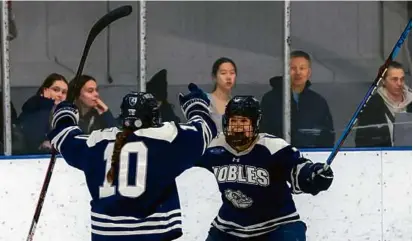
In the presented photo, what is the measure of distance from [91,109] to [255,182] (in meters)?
1.26

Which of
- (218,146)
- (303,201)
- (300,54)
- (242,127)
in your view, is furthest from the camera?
(300,54)

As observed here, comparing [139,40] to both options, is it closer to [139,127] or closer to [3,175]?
[3,175]

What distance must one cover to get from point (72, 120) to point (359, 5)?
1808 mm

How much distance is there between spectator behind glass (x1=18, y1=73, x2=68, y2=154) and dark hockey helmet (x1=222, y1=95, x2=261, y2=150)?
122 centimetres

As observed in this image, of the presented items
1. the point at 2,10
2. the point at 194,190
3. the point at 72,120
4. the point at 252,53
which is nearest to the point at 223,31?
the point at 252,53

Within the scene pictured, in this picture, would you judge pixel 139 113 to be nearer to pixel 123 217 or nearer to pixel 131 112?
pixel 131 112

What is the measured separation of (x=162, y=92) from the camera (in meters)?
3.88

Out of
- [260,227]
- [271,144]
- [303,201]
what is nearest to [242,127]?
[271,144]

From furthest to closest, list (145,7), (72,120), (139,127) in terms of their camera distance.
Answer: (145,7) → (72,120) → (139,127)

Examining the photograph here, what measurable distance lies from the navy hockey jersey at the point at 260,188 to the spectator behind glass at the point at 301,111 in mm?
982

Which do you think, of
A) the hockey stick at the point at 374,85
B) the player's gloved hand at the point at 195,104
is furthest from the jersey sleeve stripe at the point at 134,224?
the hockey stick at the point at 374,85

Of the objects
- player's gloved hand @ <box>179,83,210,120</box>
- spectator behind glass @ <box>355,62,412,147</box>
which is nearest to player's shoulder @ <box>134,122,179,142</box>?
player's gloved hand @ <box>179,83,210,120</box>

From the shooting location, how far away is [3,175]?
12.0ft

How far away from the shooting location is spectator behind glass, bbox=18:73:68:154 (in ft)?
12.6
